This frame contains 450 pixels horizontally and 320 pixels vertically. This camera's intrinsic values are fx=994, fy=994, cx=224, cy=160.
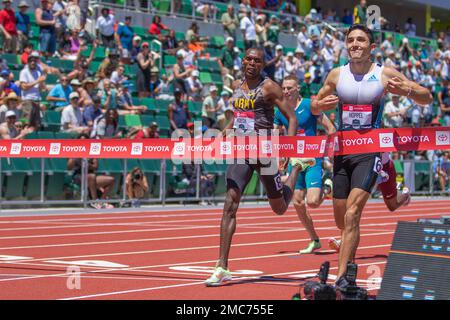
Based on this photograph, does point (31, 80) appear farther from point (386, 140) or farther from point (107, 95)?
point (386, 140)

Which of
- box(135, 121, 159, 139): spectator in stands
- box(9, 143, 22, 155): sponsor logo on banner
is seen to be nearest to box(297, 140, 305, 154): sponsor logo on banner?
box(9, 143, 22, 155): sponsor logo on banner

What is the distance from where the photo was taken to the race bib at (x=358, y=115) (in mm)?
9242

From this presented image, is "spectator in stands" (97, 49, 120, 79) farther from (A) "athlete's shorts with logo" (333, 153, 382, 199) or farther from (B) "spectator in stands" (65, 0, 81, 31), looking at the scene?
(A) "athlete's shorts with logo" (333, 153, 382, 199)

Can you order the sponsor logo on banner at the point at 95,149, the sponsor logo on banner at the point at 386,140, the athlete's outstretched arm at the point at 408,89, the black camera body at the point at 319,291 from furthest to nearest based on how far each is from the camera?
the sponsor logo on banner at the point at 95,149 → the sponsor logo on banner at the point at 386,140 → the athlete's outstretched arm at the point at 408,89 → the black camera body at the point at 319,291

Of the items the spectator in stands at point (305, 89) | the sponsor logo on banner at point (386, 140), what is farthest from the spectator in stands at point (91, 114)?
the sponsor logo on banner at point (386, 140)

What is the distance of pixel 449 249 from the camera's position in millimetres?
7121

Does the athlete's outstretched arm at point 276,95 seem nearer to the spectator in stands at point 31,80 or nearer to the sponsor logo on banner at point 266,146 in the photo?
the sponsor logo on banner at point 266,146

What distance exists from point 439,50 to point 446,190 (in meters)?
11.7

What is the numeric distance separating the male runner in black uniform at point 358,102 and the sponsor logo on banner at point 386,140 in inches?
5.2

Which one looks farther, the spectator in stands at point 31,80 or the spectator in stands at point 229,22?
the spectator in stands at point 229,22

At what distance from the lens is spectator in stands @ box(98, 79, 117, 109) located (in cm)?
2336

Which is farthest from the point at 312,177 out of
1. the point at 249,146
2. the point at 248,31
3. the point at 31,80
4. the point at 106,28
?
the point at 248,31

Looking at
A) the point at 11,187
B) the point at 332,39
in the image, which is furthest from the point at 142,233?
the point at 332,39

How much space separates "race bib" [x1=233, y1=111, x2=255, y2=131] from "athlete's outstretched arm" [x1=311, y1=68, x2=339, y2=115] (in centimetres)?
97
